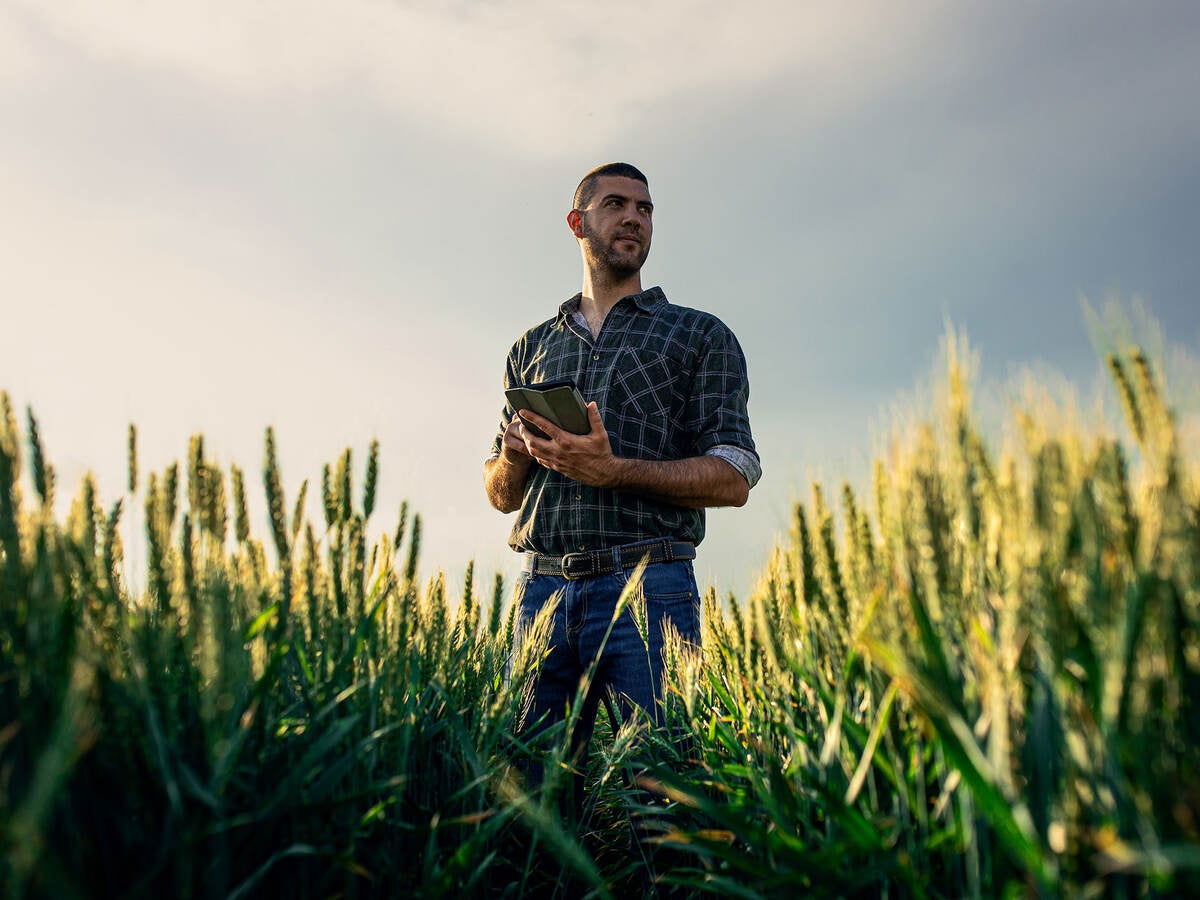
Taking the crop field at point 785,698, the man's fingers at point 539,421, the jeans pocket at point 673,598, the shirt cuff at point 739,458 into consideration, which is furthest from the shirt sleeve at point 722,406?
the crop field at point 785,698

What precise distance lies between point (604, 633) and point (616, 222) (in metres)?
2.05

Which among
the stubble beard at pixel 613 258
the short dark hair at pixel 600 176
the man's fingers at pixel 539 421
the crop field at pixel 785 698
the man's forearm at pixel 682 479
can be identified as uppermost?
the short dark hair at pixel 600 176

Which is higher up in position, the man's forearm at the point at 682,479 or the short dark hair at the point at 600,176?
the short dark hair at the point at 600,176

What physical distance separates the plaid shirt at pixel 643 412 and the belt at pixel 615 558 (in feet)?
0.15

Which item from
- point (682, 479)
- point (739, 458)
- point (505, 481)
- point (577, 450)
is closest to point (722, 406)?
point (739, 458)

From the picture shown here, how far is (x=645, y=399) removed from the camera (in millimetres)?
3674

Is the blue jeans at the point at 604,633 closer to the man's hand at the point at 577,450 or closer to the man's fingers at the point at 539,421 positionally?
the man's hand at the point at 577,450

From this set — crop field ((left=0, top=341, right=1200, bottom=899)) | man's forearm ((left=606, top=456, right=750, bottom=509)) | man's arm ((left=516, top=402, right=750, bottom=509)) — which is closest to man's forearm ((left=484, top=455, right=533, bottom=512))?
man's arm ((left=516, top=402, right=750, bottom=509))

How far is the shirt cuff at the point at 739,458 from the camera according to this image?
11.4ft

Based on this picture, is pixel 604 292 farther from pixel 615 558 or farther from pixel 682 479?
pixel 615 558

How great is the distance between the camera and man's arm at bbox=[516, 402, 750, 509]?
126 inches

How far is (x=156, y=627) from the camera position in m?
1.67

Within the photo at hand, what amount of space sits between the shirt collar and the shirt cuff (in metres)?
0.82

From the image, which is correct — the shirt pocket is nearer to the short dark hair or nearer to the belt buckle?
the belt buckle
